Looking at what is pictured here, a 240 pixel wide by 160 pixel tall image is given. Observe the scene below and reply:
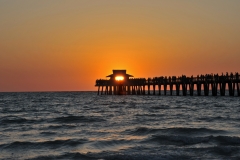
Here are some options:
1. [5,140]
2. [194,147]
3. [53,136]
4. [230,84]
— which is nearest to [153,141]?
[194,147]

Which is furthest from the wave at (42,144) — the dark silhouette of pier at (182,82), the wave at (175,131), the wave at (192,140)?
the dark silhouette of pier at (182,82)

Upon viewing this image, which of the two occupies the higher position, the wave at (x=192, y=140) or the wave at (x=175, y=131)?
the wave at (x=175, y=131)

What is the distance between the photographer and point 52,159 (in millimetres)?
13023

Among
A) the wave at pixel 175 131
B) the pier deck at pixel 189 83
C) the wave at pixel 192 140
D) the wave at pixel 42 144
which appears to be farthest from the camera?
the pier deck at pixel 189 83

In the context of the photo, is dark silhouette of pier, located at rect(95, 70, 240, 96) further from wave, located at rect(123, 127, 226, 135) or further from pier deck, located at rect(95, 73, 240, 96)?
wave, located at rect(123, 127, 226, 135)

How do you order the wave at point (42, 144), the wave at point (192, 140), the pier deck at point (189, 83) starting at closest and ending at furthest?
the wave at point (42, 144) → the wave at point (192, 140) → the pier deck at point (189, 83)

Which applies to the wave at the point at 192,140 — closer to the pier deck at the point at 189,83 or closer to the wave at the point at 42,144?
the wave at the point at 42,144

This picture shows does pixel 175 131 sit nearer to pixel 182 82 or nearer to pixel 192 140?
pixel 192 140

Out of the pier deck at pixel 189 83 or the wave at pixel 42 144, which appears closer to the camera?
the wave at pixel 42 144

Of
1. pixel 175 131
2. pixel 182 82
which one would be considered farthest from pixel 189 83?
pixel 175 131

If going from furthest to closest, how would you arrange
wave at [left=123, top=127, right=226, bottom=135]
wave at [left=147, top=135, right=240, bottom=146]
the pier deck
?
the pier deck
wave at [left=123, top=127, right=226, bottom=135]
wave at [left=147, top=135, right=240, bottom=146]

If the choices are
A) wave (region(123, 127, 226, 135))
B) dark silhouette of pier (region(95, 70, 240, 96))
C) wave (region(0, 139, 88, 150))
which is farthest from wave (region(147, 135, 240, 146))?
dark silhouette of pier (region(95, 70, 240, 96))

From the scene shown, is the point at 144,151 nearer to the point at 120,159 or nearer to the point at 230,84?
the point at 120,159

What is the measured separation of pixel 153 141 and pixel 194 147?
2.22 meters
